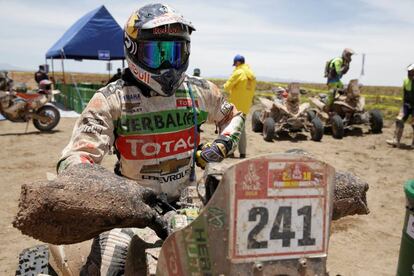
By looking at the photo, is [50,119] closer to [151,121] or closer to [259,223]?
[151,121]

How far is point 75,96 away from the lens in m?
16.8

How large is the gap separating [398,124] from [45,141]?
955 centimetres

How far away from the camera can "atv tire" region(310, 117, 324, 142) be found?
11469 millimetres

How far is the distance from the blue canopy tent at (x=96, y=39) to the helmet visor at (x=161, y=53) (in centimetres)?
1386

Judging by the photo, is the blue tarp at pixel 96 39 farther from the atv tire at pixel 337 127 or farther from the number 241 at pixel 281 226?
the number 241 at pixel 281 226

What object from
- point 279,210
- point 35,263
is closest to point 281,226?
point 279,210

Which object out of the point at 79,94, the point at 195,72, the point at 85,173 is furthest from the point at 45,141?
the point at 85,173

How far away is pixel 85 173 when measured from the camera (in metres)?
1.41

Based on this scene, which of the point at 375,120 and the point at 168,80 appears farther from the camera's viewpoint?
the point at 375,120

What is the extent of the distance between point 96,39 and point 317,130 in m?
9.27

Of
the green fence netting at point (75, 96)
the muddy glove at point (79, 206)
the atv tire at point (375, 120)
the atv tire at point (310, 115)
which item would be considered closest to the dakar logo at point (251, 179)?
the muddy glove at point (79, 206)

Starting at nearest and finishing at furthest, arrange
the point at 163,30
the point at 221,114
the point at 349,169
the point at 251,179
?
the point at 251,179, the point at 163,30, the point at 221,114, the point at 349,169

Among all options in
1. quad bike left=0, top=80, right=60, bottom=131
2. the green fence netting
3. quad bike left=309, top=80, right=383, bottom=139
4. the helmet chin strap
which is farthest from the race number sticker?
the green fence netting

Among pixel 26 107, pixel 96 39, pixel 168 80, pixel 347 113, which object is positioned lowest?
pixel 347 113
